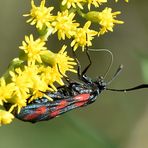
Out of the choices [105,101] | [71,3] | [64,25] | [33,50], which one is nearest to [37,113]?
[33,50]

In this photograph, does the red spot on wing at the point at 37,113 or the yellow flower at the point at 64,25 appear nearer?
the red spot on wing at the point at 37,113

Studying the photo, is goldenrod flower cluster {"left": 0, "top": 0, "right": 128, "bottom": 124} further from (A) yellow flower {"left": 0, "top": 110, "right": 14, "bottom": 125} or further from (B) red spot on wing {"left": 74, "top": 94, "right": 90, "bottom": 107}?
(B) red spot on wing {"left": 74, "top": 94, "right": 90, "bottom": 107}

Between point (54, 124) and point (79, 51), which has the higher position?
point (79, 51)

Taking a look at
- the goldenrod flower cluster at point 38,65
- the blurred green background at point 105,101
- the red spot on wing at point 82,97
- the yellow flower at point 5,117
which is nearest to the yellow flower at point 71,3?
the goldenrod flower cluster at point 38,65

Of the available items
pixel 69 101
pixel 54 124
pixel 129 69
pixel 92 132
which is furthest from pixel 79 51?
pixel 69 101

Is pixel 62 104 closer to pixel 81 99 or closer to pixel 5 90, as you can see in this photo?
pixel 81 99

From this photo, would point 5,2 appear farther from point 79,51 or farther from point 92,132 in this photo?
point 92,132

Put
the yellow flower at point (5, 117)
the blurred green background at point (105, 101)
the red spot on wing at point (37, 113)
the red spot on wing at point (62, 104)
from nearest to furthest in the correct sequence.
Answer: the yellow flower at point (5, 117), the red spot on wing at point (37, 113), the red spot on wing at point (62, 104), the blurred green background at point (105, 101)

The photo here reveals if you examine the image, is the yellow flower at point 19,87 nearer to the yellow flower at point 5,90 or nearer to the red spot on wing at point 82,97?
the yellow flower at point 5,90
